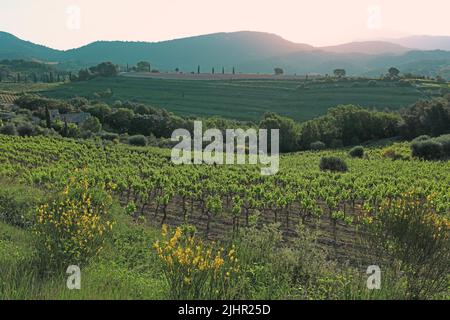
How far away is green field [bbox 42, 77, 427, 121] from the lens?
342 feet

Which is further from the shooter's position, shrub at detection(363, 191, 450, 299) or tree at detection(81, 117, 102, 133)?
tree at detection(81, 117, 102, 133)

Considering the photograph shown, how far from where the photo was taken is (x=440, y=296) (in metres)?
9.32

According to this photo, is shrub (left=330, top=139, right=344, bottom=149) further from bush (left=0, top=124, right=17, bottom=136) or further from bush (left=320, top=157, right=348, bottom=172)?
bush (left=0, top=124, right=17, bottom=136)

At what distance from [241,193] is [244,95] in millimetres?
94626

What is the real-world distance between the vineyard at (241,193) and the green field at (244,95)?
6208 cm

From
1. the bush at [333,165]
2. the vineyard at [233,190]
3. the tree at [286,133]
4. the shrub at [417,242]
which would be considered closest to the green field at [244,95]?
the tree at [286,133]

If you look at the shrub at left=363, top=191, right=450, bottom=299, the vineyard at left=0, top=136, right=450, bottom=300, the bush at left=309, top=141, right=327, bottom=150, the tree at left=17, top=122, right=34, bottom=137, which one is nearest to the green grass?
the tree at left=17, top=122, right=34, bottom=137

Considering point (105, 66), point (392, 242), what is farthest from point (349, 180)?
point (105, 66)

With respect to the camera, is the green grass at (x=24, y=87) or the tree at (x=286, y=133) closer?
the tree at (x=286, y=133)

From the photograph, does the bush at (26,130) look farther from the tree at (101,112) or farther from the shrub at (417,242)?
the shrub at (417,242)

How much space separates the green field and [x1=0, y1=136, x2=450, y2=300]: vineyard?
62.1 meters

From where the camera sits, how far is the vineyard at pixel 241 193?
2031 centimetres

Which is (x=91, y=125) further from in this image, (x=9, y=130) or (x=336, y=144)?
(x=336, y=144)

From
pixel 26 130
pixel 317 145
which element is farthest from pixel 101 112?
pixel 317 145
